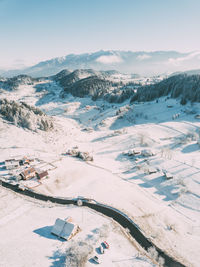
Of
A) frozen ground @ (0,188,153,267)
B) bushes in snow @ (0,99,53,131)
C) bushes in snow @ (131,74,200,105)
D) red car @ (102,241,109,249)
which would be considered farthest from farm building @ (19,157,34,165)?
bushes in snow @ (131,74,200,105)

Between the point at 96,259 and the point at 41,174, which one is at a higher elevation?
the point at 96,259

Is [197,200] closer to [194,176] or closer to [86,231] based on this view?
[194,176]

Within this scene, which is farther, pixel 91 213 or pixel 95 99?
pixel 95 99

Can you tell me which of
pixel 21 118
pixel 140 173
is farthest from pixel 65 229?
pixel 21 118

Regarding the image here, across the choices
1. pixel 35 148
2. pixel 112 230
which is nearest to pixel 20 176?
pixel 35 148

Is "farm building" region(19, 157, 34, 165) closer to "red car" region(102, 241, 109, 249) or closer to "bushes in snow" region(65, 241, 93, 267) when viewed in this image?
"bushes in snow" region(65, 241, 93, 267)

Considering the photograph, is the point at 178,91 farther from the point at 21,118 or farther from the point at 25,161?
the point at 25,161
